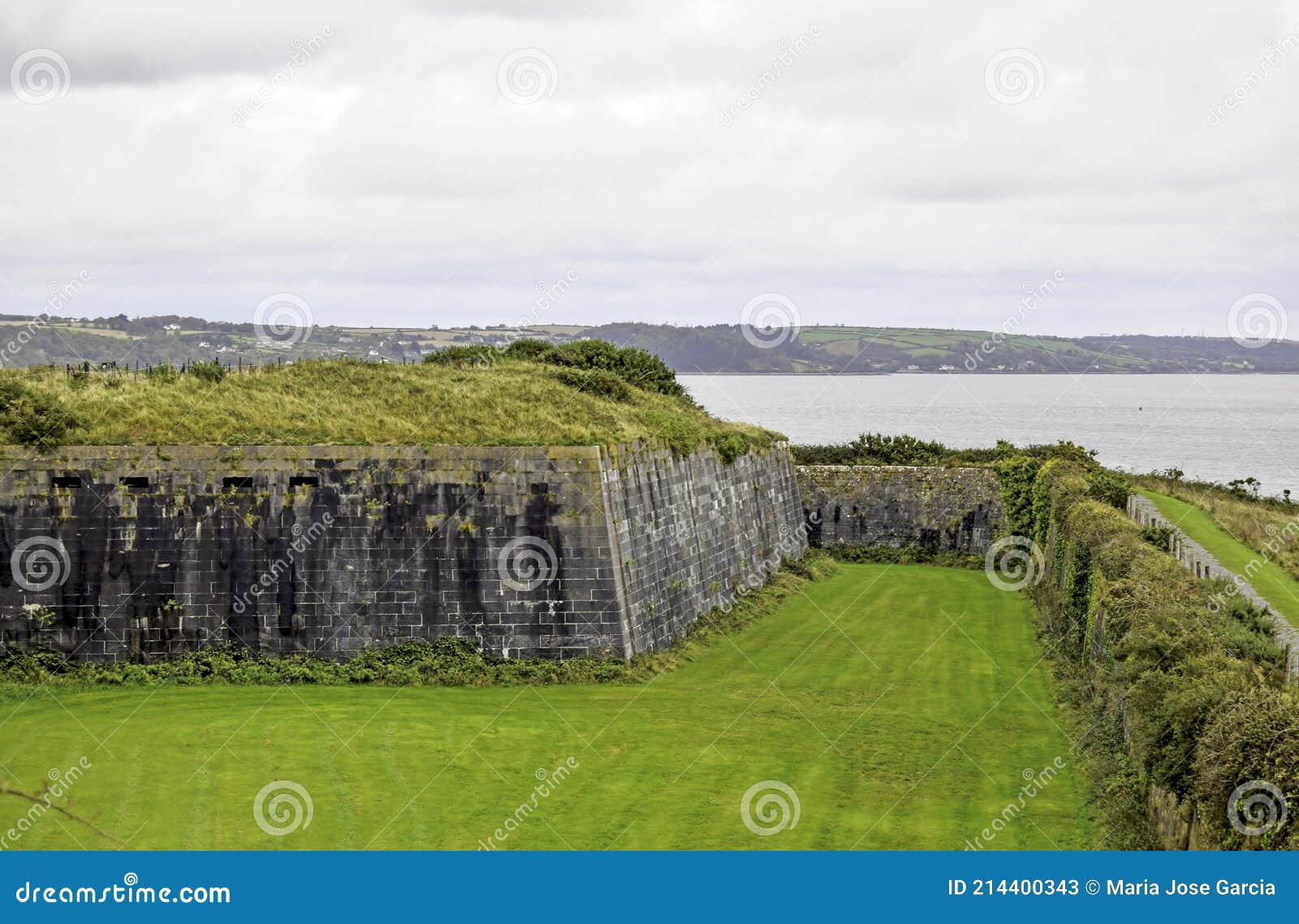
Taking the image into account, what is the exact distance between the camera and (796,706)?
23.8m

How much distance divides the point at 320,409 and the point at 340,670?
634 centimetres

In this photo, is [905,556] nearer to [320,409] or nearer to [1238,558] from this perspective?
[1238,558]

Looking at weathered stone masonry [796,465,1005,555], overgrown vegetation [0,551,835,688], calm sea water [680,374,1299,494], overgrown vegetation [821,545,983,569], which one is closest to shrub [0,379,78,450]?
overgrown vegetation [0,551,835,688]

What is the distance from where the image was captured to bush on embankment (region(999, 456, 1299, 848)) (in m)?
11.4

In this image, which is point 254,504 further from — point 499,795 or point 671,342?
point 671,342

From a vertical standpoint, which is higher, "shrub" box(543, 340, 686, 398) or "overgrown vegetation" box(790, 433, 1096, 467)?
"shrub" box(543, 340, 686, 398)

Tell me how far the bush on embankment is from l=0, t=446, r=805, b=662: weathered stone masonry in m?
9.28

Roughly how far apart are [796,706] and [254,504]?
1159 cm

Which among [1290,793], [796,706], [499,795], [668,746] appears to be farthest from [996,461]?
[1290,793]

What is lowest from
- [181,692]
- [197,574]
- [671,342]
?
[181,692]

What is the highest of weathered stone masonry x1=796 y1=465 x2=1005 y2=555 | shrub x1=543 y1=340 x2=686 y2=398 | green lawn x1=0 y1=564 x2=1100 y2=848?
shrub x1=543 y1=340 x2=686 y2=398

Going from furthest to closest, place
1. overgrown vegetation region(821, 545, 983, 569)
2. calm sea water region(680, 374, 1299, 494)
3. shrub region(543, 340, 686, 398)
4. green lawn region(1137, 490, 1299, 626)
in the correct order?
calm sea water region(680, 374, 1299, 494)
shrub region(543, 340, 686, 398)
overgrown vegetation region(821, 545, 983, 569)
green lawn region(1137, 490, 1299, 626)

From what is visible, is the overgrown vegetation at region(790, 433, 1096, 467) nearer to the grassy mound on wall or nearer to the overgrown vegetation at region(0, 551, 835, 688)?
the grassy mound on wall

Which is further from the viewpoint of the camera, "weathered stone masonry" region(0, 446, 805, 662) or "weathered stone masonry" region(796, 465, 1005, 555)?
"weathered stone masonry" region(796, 465, 1005, 555)
